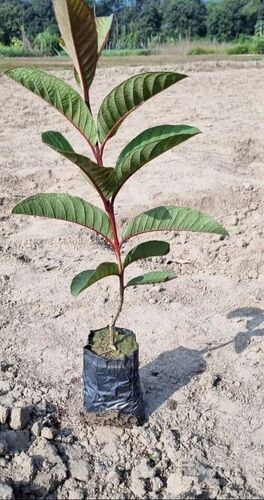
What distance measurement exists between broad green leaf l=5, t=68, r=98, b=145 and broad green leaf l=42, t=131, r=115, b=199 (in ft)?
0.28

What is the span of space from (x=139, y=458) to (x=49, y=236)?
2096mm

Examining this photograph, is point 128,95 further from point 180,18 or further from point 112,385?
point 180,18

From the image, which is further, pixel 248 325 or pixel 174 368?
pixel 248 325

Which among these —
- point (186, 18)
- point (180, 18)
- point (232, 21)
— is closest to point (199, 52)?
point (232, 21)

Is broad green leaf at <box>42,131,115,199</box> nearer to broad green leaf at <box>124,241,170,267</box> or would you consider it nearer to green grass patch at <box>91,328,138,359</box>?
broad green leaf at <box>124,241,170,267</box>

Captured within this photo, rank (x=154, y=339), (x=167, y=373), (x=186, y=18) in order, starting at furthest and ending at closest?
(x=186, y=18)
(x=154, y=339)
(x=167, y=373)

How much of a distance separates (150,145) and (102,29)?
17.5 inches

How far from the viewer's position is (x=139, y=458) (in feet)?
6.41

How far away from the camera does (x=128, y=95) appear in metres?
1.56

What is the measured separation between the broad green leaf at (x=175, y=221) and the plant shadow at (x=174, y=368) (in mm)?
806

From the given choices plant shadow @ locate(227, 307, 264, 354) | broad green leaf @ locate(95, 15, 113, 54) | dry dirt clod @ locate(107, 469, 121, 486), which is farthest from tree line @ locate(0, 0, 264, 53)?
dry dirt clod @ locate(107, 469, 121, 486)

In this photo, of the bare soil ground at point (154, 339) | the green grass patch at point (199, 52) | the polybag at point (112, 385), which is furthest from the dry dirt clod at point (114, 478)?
the green grass patch at point (199, 52)

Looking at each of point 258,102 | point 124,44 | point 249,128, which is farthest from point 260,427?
point 124,44

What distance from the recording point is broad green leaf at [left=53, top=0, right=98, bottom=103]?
140 centimetres
